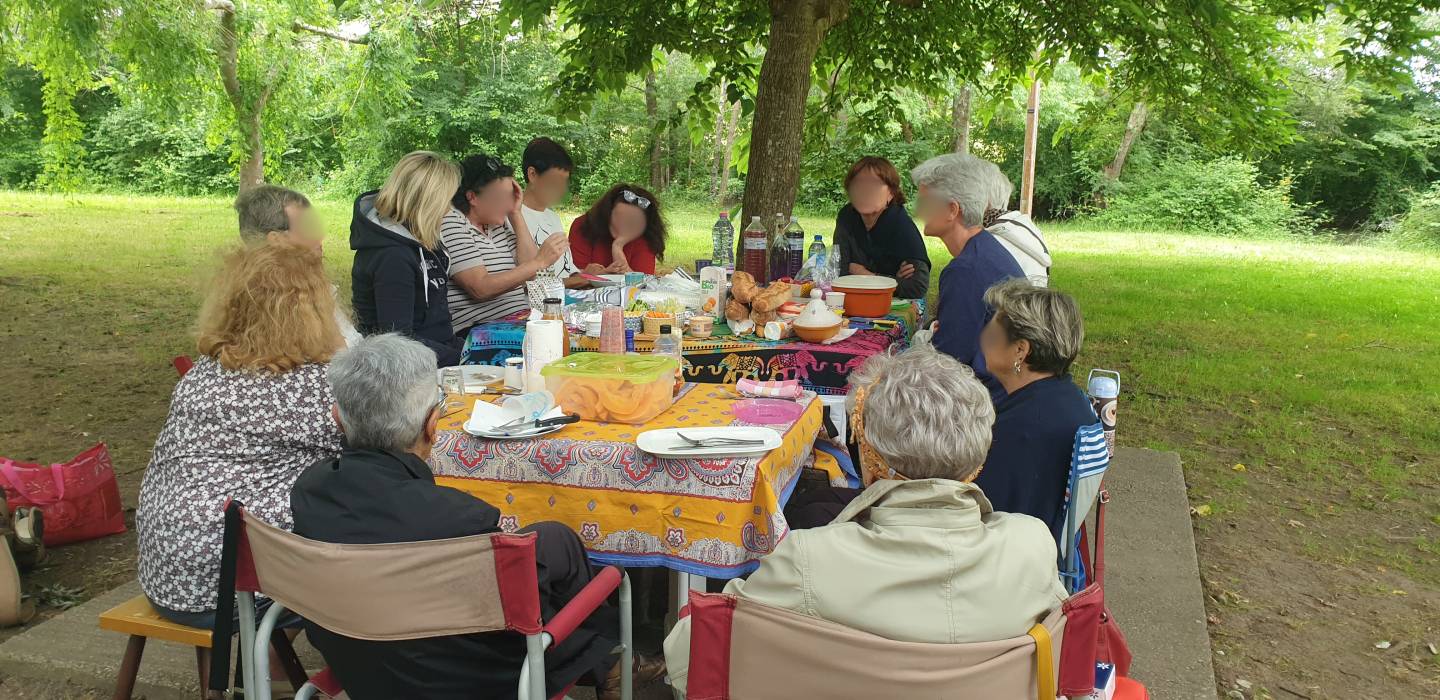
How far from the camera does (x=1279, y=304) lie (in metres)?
11.9

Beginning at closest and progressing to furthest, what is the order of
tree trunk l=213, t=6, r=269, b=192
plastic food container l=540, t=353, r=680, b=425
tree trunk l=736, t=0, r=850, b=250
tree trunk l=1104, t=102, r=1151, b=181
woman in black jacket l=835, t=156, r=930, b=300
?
plastic food container l=540, t=353, r=680, b=425
woman in black jacket l=835, t=156, r=930, b=300
tree trunk l=736, t=0, r=850, b=250
tree trunk l=213, t=6, r=269, b=192
tree trunk l=1104, t=102, r=1151, b=181

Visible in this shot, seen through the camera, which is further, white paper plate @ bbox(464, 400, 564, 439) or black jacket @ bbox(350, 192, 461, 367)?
black jacket @ bbox(350, 192, 461, 367)

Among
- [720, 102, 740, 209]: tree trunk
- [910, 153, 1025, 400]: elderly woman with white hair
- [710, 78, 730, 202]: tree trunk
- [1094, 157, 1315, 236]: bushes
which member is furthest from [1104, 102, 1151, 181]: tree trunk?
[910, 153, 1025, 400]: elderly woman with white hair

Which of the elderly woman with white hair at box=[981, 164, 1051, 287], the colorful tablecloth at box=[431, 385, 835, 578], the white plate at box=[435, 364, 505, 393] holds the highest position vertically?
the elderly woman with white hair at box=[981, 164, 1051, 287]

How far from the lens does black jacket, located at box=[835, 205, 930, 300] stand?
5.34 meters

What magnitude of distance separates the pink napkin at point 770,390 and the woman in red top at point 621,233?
3004 millimetres

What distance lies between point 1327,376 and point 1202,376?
42.5 inches

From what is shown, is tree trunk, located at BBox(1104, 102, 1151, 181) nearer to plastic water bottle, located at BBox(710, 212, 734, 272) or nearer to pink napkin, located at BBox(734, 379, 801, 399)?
plastic water bottle, located at BBox(710, 212, 734, 272)

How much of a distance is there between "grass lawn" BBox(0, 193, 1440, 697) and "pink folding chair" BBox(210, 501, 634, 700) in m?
1.08

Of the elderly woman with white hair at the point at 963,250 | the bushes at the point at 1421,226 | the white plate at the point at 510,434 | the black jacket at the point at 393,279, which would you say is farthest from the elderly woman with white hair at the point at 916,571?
the bushes at the point at 1421,226

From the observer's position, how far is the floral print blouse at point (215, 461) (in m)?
2.30

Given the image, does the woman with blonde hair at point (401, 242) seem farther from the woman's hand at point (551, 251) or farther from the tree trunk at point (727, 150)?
the tree trunk at point (727, 150)

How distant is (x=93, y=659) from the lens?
2.99 metres

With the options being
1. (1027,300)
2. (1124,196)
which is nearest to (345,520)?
(1027,300)
